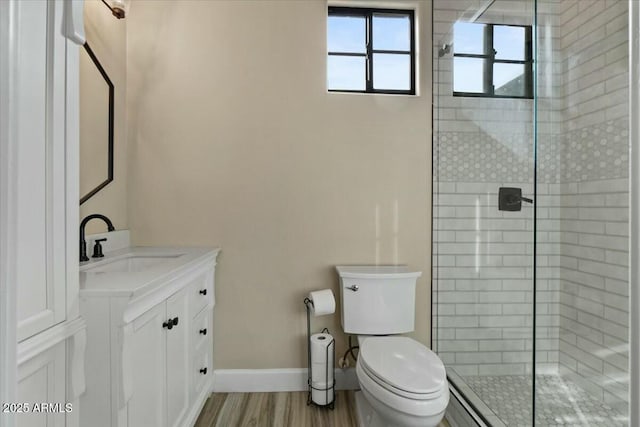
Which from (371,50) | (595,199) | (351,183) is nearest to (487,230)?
(595,199)

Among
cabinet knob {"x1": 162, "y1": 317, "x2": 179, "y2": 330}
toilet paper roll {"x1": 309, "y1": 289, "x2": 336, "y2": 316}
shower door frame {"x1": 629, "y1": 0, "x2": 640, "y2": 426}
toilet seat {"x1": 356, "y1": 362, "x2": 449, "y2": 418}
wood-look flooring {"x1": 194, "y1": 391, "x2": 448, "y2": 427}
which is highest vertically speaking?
shower door frame {"x1": 629, "y1": 0, "x2": 640, "y2": 426}

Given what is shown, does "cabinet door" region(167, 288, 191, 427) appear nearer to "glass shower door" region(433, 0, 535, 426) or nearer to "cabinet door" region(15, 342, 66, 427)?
"cabinet door" region(15, 342, 66, 427)

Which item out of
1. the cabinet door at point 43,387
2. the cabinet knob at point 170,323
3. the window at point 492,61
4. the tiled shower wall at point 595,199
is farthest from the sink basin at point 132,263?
the tiled shower wall at point 595,199

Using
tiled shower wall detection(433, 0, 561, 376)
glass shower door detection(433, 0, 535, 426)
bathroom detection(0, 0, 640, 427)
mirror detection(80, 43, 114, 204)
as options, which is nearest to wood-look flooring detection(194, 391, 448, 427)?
bathroom detection(0, 0, 640, 427)

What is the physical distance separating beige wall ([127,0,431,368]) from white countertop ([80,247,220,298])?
246mm

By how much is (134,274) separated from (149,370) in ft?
1.15

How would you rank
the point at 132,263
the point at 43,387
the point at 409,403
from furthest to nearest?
the point at 132,263 < the point at 409,403 < the point at 43,387

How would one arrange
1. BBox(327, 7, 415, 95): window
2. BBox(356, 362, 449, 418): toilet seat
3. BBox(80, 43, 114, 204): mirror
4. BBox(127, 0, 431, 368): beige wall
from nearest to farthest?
BBox(356, 362, 449, 418): toilet seat < BBox(80, 43, 114, 204): mirror < BBox(127, 0, 431, 368): beige wall < BBox(327, 7, 415, 95): window

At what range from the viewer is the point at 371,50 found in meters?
2.19

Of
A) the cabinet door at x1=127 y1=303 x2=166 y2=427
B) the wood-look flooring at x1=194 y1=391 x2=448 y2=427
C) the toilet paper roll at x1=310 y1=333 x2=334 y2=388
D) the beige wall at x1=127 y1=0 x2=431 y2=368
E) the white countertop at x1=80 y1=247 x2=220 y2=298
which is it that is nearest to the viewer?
the white countertop at x1=80 y1=247 x2=220 y2=298

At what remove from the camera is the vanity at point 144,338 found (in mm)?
1026

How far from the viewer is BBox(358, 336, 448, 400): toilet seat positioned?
132cm

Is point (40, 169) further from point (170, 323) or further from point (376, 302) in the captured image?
point (376, 302)

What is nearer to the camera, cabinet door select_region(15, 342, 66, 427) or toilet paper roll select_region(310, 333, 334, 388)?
cabinet door select_region(15, 342, 66, 427)
